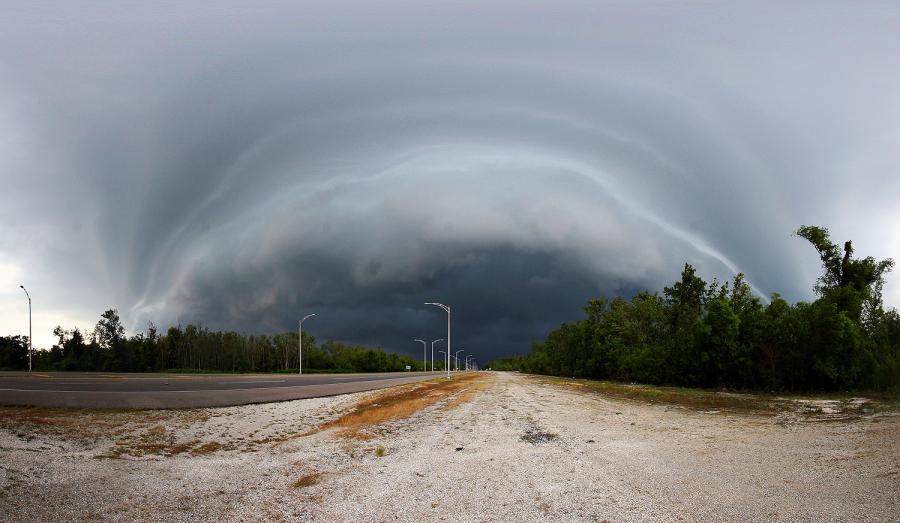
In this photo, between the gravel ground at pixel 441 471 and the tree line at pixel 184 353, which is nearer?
the gravel ground at pixel 441 471

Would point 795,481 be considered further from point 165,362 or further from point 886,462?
point 165,362

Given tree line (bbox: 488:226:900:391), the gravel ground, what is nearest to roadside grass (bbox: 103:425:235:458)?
the gravel ground

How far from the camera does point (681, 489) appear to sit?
990 centimetres

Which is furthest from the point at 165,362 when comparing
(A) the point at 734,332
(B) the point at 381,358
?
(A) the point at 734,332

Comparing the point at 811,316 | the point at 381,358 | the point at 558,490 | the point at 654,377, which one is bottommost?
the point at 381,358

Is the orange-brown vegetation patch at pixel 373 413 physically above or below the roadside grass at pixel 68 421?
below

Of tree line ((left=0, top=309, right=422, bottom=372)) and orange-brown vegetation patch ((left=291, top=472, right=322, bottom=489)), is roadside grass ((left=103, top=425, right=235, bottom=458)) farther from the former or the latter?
tree line ((left=0, top=309, right=422, bottom=372))

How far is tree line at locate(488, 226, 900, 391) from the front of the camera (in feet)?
116

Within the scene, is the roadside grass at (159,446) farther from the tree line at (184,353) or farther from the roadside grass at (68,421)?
the tree line at (184,353)

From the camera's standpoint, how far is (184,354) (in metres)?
140

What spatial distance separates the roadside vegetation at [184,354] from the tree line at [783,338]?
279 ft

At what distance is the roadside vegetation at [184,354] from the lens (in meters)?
106

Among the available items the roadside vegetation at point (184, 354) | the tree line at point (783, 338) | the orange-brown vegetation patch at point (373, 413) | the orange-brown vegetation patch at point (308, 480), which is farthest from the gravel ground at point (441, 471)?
the roadside vegetation at point (184, 354)

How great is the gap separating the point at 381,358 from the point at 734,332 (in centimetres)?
14623
